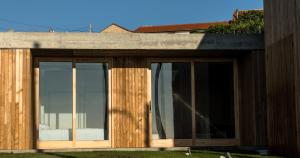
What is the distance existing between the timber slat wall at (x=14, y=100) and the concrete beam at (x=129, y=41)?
13.8 inches

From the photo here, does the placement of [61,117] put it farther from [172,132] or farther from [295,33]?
[295,33]

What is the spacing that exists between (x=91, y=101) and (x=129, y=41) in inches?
71.5

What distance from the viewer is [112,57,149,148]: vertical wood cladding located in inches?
516

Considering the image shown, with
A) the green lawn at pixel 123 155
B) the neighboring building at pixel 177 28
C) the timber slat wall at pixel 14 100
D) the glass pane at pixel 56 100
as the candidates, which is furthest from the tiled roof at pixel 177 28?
the green lawn at pixel 123 155

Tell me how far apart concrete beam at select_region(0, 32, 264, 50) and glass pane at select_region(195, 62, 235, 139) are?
1.04 m

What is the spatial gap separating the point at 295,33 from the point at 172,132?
4473 mm

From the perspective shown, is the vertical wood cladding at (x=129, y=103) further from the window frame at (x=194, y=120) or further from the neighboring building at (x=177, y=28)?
the neighboring building at (x=177, y=28)

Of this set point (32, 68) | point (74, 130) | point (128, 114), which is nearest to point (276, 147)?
point (128, 114)

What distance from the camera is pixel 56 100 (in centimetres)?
1309

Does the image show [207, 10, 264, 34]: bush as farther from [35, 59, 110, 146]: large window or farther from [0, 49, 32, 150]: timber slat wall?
[0, 49, 32, 150]: timber slat wall

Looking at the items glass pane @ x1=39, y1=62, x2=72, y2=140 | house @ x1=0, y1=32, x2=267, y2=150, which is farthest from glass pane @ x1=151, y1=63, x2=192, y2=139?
glass pane @ x1=39, y1=62, x2=72, y2=140

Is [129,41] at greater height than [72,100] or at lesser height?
greater

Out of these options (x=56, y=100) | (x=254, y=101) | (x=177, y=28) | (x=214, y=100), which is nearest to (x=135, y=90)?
(x=56, y=100)

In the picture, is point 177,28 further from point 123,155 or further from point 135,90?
point 123,155
